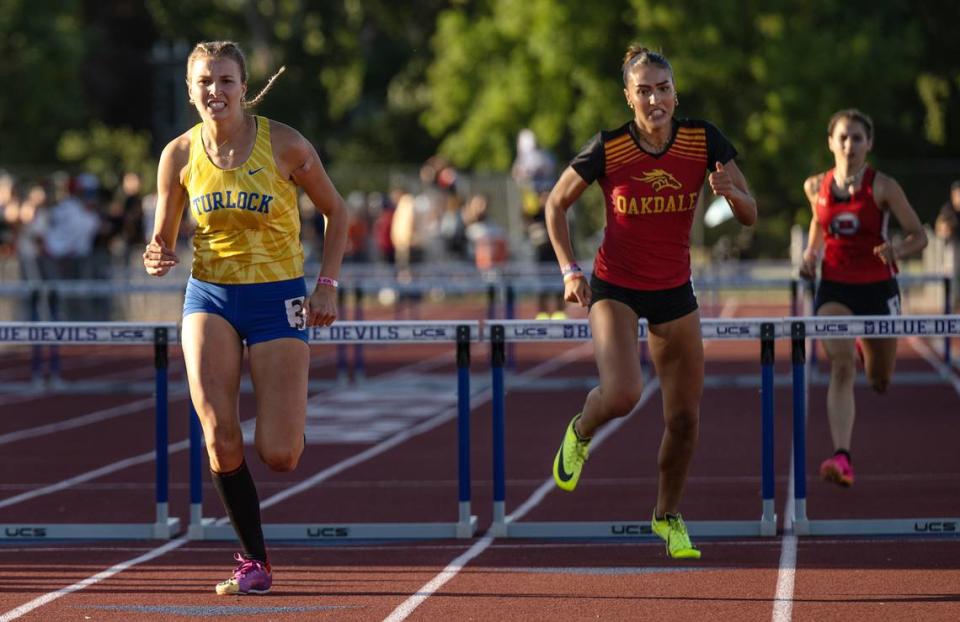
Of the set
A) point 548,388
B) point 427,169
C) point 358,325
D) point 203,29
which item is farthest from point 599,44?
point 358,325

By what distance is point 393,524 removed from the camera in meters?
9.49

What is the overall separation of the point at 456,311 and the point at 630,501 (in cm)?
2161

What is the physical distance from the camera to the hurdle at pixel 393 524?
938 cm

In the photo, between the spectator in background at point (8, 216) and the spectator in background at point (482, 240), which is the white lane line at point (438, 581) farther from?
the spectator in background at point (482, 240)

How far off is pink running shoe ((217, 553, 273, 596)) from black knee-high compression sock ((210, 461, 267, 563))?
0.17 feet

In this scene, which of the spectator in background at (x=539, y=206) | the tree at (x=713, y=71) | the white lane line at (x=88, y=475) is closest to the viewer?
the white lane line at (x=88, y=475)

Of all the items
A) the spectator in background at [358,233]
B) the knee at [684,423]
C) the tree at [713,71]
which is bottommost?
the knee at [684,423]

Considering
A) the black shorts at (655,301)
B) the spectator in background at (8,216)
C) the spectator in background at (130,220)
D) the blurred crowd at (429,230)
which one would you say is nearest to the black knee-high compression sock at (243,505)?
the black shorts at (655,301)

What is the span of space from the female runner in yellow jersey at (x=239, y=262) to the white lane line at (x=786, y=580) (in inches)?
77.4

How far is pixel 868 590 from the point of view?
25.8 ft

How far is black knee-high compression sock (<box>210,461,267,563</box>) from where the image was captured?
774cm

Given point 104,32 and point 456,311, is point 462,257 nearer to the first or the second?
point 456,311

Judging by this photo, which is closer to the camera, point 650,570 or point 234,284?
point 234,284

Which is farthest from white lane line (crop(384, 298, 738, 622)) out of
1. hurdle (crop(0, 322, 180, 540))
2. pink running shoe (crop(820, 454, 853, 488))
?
hurdle (crop(0, 322, 180, 540))
